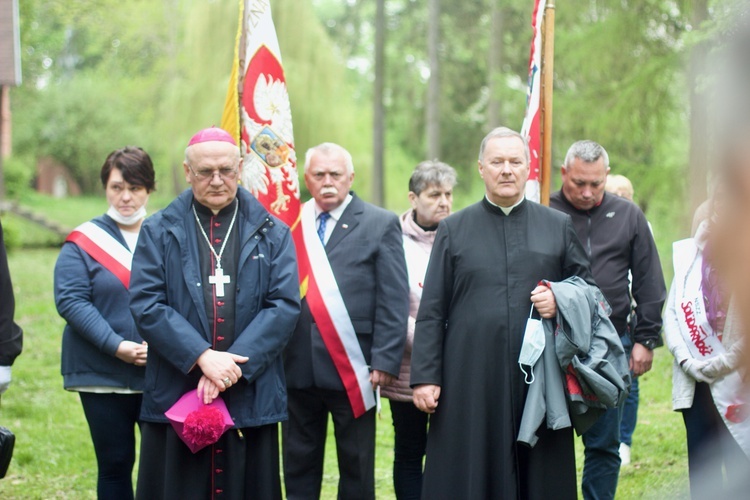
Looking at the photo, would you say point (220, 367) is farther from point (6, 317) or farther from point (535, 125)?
point (535, 125)

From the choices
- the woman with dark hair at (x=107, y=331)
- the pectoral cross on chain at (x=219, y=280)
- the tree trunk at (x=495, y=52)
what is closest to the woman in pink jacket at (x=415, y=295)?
the pectoral cross on chain at (x=219, y=280)

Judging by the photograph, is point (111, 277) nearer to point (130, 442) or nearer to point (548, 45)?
point (130, 442)

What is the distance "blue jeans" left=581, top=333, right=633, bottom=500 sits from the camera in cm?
534

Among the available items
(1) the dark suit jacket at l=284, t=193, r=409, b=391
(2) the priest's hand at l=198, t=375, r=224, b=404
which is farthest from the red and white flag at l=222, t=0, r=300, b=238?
(2) the priest's hand at l=198, t=375, r=224, b=404

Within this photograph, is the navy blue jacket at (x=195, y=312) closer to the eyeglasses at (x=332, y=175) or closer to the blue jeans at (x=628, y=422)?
the eyeglasses at (x=332, y=175)

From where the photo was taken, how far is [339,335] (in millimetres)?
5109

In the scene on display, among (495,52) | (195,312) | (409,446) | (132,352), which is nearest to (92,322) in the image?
(132,352)

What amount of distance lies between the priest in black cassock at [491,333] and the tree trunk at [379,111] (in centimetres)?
2210

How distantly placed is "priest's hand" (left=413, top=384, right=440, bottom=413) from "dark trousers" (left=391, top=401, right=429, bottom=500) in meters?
0.92

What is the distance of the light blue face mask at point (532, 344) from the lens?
166 inches

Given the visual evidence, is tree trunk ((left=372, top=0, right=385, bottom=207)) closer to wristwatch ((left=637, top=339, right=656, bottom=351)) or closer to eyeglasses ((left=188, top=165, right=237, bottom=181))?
wristwatch ((left=637, top=339, right=656, bottom=351))

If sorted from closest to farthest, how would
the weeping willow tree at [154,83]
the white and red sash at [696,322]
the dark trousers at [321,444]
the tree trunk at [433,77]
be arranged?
the white and red sash at [696,322] → the dark trousers at [321,444] → the tree trunk at [433,77] → the weeping willow tree at [154,83]

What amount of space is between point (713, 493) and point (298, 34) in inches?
963

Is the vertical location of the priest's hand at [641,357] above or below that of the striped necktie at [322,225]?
below
